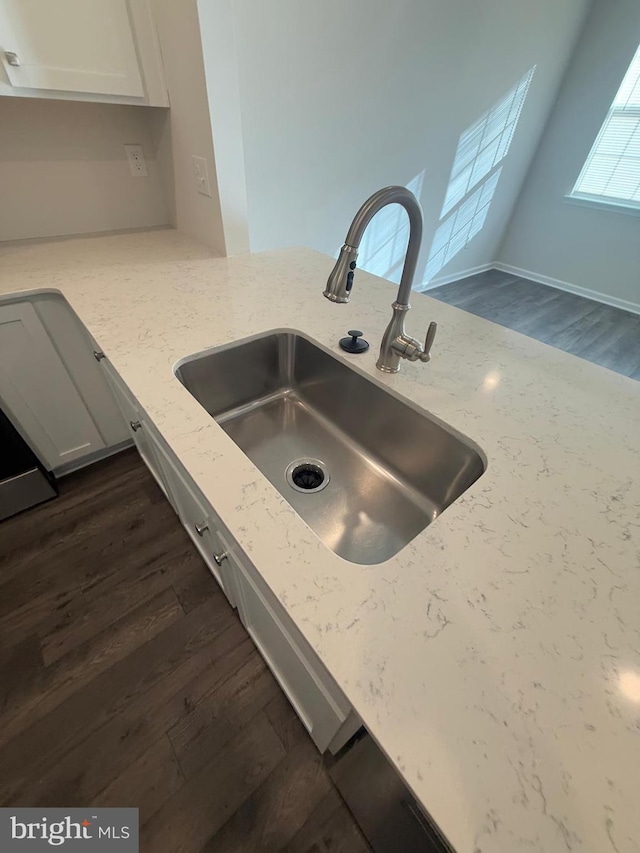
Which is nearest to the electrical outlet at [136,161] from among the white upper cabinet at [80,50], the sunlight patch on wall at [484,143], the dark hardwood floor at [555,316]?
the white upper cabinet at [80,50]

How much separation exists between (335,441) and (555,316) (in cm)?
349

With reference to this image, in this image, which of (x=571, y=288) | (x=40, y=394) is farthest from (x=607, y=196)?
(x=40, y=394)

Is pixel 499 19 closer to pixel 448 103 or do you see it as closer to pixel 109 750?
pixel 448 103

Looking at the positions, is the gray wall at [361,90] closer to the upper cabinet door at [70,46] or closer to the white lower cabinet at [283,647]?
the upper cabinet door at [70,46]

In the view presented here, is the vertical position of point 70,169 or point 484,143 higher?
point 484,143

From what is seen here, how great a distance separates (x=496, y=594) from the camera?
447 millimetres

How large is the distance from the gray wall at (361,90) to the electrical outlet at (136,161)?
0.47 metres

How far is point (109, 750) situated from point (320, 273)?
5.30 feet

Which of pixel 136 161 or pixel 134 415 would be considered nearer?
pixel 134 415

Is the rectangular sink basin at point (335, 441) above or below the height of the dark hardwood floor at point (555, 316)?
above

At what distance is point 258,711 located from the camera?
41.1 inches

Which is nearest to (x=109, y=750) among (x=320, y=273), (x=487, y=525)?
(x=487, y=525)

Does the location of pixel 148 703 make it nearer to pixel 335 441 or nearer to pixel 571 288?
pixel 335 441

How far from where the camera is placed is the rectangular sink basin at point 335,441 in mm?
746
